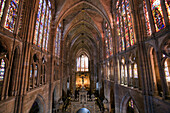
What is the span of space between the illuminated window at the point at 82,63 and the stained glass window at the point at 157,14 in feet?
112

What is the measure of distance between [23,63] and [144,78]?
9.07 meters

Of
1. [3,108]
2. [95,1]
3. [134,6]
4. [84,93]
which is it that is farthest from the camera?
[84,93]

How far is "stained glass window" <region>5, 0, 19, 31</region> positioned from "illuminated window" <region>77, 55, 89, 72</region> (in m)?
33.5

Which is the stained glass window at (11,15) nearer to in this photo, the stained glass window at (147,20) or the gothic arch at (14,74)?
the gothic arch at (14,74)

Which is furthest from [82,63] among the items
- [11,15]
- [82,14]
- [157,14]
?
[157,14]

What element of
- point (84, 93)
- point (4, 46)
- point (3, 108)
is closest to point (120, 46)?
point (84, 93)

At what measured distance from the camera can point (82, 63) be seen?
39.2 m

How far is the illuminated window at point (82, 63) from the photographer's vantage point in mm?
38469

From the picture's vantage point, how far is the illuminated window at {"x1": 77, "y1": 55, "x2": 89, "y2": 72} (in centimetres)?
3847

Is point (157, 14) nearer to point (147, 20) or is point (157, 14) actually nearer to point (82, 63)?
point (147, 20)

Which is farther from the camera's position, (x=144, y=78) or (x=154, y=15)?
(x=144, y=78)

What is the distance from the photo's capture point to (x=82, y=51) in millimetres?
39031

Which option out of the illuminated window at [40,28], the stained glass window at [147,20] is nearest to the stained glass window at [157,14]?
the stained glass window at [147,20]

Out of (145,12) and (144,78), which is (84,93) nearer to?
(144,78)
